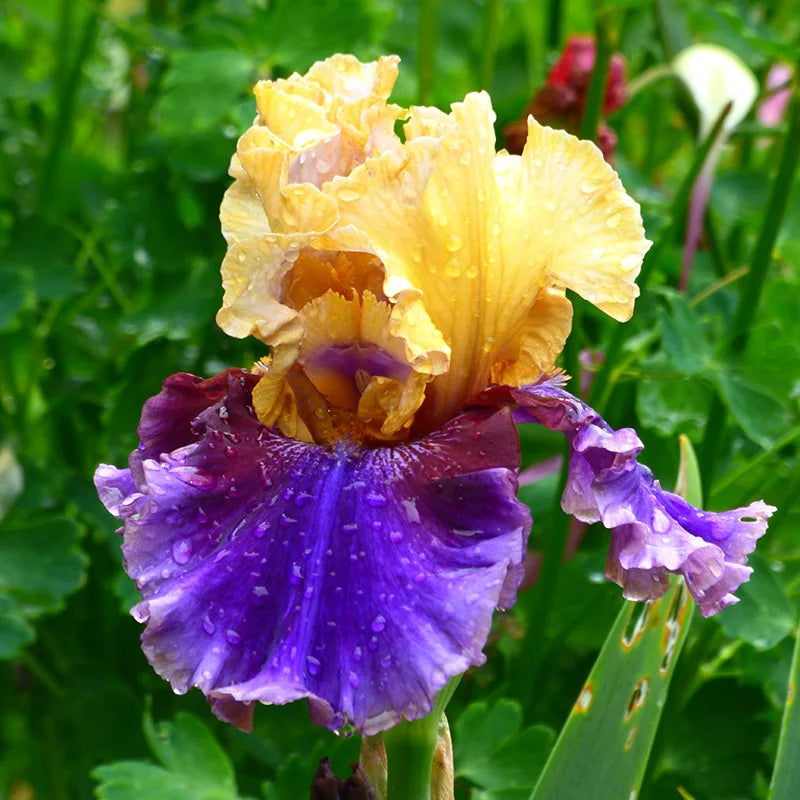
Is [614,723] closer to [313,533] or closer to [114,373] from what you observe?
[313,533]

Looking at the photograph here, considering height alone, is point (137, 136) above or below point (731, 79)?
below

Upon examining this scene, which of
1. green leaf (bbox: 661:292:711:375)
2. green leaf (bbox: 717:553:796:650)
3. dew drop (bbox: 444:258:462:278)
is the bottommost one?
green leaf (bbox: 717:553:796:650)

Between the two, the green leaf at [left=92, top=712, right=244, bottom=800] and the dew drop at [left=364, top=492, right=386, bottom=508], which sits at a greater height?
the dew drop at [left=364, top=492, right=386, bottom=508]

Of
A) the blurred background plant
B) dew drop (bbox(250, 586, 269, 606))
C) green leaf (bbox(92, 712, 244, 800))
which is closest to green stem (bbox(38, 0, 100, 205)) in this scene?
the blurred background plant

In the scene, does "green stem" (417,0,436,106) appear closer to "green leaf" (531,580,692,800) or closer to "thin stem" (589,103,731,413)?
"thin stem" (589,103,731,413)

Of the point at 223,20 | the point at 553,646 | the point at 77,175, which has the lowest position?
the point at 553,646

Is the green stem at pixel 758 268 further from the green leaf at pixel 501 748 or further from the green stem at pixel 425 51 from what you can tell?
the green stem at pixel 425 51

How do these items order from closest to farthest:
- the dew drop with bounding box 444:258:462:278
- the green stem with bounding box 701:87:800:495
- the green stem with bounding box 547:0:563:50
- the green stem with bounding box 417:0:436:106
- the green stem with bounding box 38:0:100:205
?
the dew drop with bounding box 444:258:462:278, the green stem with bounding box 701:87:800:495, the green stem with bounding box 417:0:436:106, the green stem with bounding box 38:0:100:205, the green stem with bounding box 547:0:563:50

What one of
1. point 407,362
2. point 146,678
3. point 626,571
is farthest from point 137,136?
point 626,571

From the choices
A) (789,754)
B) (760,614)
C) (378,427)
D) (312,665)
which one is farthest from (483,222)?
(760,614)
